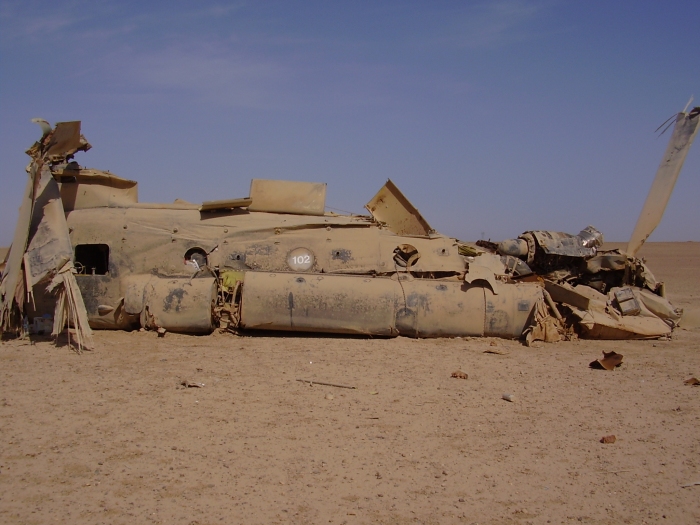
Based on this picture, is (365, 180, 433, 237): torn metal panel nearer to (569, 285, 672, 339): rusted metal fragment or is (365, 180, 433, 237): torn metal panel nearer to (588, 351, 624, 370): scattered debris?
(569, 285, 672, 339): rusted metal fragment

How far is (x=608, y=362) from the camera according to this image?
25.7 ft

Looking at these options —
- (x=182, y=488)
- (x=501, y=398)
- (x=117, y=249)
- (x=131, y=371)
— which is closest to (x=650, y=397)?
(x=501, y=398)

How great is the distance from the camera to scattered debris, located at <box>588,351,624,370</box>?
779cm

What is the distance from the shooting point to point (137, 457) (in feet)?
16.1

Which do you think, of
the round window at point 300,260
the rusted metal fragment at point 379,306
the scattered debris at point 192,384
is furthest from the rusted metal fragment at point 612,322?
the scattered debris at point 192,384

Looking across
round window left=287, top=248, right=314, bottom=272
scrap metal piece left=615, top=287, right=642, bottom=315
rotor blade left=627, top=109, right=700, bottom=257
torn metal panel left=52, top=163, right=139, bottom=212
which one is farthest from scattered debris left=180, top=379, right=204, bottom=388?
rotor blade left=627, top=109, right=700, bottom=257

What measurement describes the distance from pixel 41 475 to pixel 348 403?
2788 millimetres

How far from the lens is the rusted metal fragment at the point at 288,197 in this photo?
10383mm

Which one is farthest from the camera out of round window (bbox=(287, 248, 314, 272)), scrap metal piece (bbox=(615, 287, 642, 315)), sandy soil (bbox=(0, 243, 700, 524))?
scrap metal piece (bbox=(615, 287, 642, 315))

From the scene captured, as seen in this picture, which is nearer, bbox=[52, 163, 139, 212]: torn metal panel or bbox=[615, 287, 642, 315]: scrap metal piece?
bbox=[615, 287, 642, 315]: scrap metal piece

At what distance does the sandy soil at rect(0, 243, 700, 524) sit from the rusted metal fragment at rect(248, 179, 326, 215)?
269cm

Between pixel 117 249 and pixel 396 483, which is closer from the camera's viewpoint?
pixel 396 483

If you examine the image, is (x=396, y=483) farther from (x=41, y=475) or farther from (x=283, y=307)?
(x=283, y=307)

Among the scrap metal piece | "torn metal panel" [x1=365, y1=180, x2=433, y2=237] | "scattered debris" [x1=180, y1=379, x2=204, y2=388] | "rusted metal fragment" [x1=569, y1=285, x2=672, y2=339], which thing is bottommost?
"scattered debris" [x1=180, y1=379, x2=204, y2=388]
